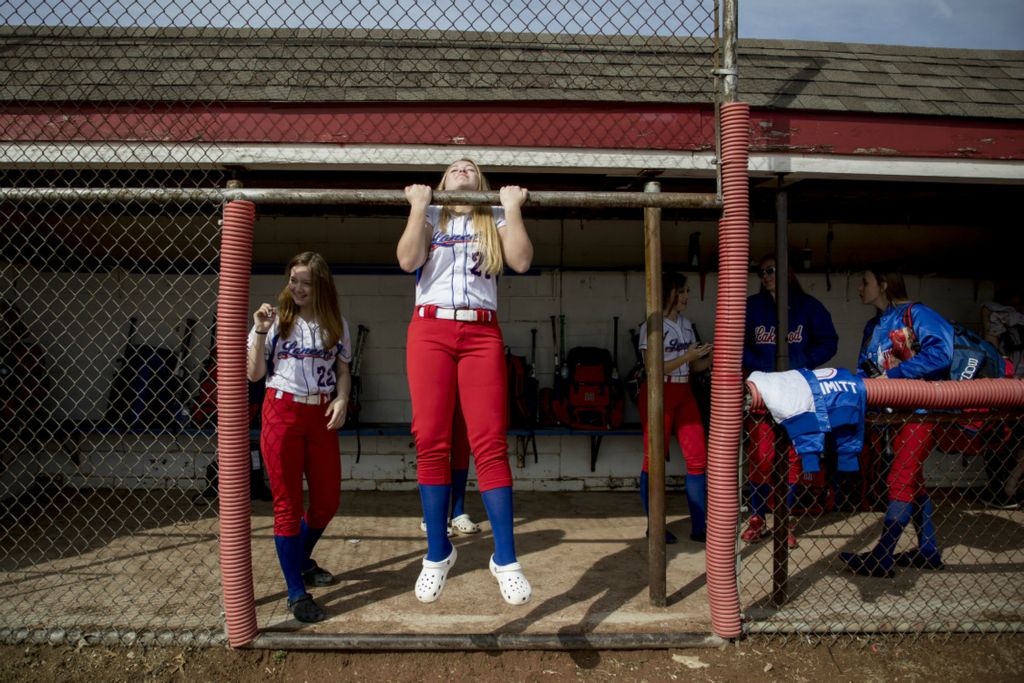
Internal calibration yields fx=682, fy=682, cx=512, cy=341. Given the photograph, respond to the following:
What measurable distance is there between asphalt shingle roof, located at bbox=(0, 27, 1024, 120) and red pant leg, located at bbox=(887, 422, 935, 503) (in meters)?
1.96

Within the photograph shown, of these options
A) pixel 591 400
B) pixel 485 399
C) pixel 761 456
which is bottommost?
pixel 761 456

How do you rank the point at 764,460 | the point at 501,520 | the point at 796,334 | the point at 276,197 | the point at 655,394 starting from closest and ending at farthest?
1. the point at 501,520
2. the point at 276,197
3. the point at 655,394
4. the point at 764,460
5. the point at 796,334

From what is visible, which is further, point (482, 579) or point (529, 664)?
point (482, 579)

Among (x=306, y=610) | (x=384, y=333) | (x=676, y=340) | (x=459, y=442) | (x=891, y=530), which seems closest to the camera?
(x=306, y=610)

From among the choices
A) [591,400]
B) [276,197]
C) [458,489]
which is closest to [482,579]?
[458,489]

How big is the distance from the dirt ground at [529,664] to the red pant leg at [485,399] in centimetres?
105

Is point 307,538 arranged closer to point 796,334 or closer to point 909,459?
point 909,459

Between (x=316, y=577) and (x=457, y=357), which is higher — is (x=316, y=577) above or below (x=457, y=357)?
below

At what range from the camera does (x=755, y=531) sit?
491cm

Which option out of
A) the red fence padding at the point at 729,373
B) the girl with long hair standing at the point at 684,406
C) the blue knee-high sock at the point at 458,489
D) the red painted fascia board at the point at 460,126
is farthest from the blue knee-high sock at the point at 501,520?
the red painted fascia board at the point at 460,126

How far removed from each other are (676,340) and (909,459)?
1.70 meters

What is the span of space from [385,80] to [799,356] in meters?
3.64

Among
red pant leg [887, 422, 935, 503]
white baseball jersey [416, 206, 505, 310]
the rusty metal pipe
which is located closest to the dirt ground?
red pant leg [887, 422, 935, 503]

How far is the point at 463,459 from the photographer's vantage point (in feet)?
14.4
